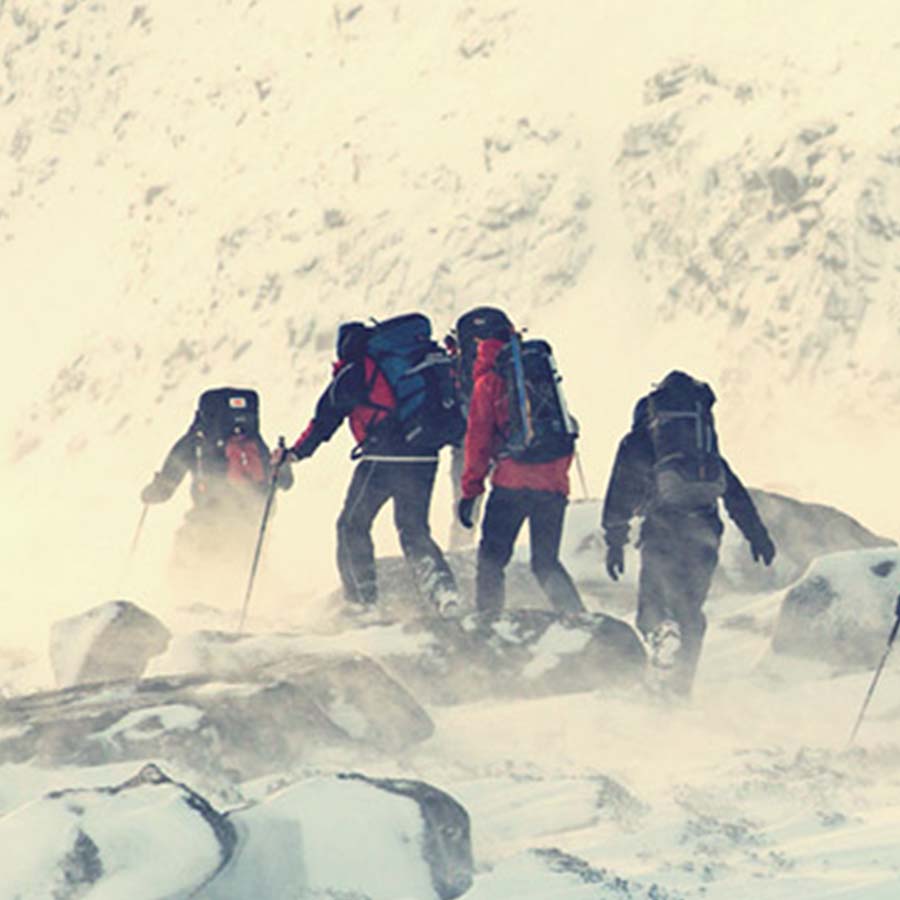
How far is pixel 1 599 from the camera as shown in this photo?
15430 mm

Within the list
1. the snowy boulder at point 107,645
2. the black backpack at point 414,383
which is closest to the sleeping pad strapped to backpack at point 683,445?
the black backpack at point 414,383

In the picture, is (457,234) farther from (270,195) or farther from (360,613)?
(360,613)

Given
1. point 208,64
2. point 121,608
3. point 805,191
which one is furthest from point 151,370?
point 121,608

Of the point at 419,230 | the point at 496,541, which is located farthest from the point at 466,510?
the point at 419,230

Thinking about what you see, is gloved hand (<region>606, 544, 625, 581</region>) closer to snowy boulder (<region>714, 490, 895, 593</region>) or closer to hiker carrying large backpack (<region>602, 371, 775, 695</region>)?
hiker carrying large backpack (<region>602, 371, 775, 695</region>)

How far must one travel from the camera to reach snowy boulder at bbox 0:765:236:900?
557 centimetres

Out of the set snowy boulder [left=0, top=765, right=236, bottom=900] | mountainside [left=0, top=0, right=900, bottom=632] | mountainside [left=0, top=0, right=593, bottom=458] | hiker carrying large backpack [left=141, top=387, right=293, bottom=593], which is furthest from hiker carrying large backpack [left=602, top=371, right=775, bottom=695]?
mountainside [left=0, top=0, right=593, bottom=458]

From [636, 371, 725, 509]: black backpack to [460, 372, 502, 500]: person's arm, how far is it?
905 millimetres

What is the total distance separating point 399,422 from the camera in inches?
418

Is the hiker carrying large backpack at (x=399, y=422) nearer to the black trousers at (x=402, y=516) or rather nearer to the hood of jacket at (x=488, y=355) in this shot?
the black trousers at (x=402, y=516)

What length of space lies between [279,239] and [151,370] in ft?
9.65

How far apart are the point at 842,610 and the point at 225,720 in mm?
4410

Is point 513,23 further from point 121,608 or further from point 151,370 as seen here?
point 121,608

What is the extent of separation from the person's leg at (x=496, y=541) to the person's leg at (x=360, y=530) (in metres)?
0.72
